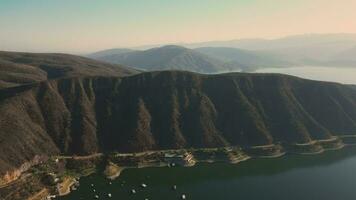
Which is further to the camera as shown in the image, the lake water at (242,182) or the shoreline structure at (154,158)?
the shoreline structure at (154,158)

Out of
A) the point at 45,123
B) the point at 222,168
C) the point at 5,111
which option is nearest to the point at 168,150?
the point at 222,168

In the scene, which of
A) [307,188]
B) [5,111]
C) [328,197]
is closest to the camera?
[328,197]

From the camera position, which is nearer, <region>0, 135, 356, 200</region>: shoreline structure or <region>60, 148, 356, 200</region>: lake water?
<region>60, 148, 356, 200</region>: lake water

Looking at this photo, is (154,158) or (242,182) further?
(154,158)

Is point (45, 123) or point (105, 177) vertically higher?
point (45, 123)

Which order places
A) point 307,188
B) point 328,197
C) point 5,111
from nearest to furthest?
point 328,197 → point 307,188 → point 5,111

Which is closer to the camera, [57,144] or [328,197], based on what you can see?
[328,197]

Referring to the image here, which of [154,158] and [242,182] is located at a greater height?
[154,158]

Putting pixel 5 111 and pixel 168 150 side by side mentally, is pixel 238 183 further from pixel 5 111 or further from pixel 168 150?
pixel 5 111
